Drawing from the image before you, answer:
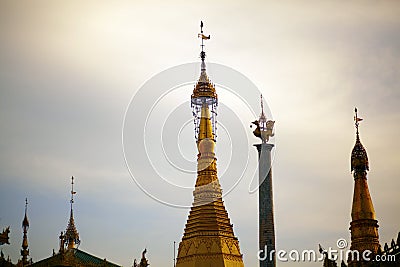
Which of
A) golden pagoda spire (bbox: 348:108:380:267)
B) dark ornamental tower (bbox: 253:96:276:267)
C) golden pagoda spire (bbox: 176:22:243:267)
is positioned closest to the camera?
dark ornamental tower (bbox: 253:96:276:267)

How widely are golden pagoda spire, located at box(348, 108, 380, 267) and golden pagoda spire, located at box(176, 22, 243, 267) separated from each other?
41.8ft

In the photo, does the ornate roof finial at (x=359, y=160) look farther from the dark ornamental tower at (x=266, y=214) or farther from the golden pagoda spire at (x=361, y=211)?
the dark ornamental tower at (x=266, y=214)

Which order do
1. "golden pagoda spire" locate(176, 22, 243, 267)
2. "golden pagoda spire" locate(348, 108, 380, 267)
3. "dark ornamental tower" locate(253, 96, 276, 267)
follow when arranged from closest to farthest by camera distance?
"dark ornamental tower" locate(253, 96, 276, 267), "golden pagoda spire" locate(348, 108, 380, 267), "golden pagoda spire" locate(176, 22, 243, 267)

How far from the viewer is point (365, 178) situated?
74.2m

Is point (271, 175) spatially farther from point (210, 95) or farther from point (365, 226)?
point (210, 95)

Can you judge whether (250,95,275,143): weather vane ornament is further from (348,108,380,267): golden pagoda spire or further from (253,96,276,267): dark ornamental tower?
(348,108,380,267): golden pagoda spire

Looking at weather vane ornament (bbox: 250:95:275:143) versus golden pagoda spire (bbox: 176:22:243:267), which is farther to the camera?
golden pagoda spire (bbox: 176:22:243:267)

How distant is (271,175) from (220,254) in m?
21.8

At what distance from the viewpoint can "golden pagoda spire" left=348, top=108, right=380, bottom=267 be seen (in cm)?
7088

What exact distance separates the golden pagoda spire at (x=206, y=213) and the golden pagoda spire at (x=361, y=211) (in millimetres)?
12745

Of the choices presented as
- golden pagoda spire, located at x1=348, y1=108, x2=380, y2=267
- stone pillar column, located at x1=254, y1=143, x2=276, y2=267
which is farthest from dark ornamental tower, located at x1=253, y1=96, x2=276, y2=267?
golden pagoda spire, located at x1=348, y1=108, x2=380, y2=267

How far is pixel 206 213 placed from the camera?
80812 mm

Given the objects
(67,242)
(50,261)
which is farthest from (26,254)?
(50,261)

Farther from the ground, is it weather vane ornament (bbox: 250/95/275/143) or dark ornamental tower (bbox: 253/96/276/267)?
weather vane ornament (bbox: 250/95/275/143)
